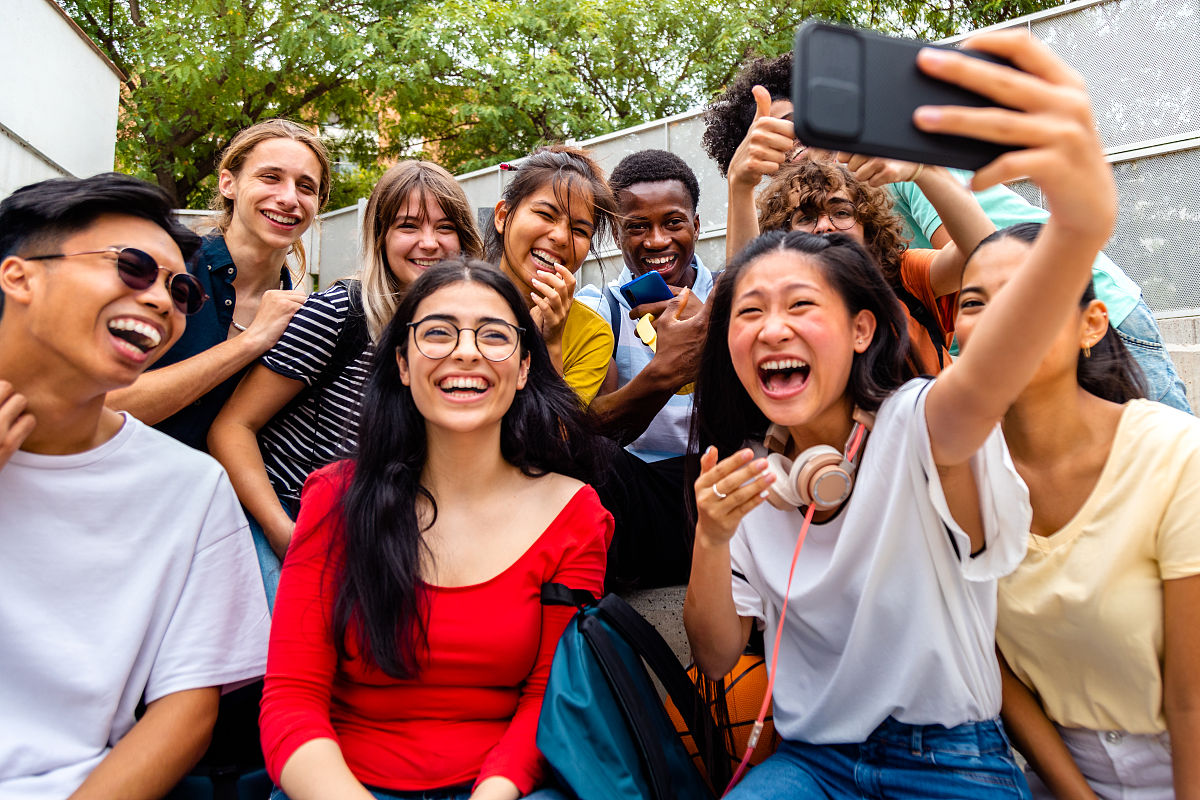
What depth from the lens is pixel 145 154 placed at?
14695mm

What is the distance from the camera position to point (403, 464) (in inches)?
100

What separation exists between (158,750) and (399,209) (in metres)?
2.14

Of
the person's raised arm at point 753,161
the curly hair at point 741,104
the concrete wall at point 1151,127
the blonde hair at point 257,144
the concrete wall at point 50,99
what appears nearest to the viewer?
the person's raised arm at point 753,161

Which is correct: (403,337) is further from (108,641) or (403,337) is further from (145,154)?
(145,154)

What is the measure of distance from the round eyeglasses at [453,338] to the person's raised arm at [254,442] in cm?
85

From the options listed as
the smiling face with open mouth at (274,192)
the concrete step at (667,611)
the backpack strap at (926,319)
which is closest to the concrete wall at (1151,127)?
the backpack strap at (926,319)

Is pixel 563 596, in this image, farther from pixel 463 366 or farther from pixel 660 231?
pixel 660 231

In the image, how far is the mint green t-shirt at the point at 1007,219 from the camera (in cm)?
275

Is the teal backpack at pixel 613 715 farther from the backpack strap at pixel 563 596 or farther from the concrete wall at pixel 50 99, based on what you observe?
the concrete wall at pixel 50 99

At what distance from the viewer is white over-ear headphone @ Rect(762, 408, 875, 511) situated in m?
2.07

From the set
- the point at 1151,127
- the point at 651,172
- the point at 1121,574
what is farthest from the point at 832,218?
the point at 1151,127

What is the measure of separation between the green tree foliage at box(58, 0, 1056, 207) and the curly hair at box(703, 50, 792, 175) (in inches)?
371

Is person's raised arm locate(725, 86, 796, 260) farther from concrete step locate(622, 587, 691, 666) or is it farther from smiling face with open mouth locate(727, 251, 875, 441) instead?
concrete step locate(622, 587, 691, 666)

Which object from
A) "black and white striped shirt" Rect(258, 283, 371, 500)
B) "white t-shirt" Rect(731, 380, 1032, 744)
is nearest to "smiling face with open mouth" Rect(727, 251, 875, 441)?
"white t-shirt" Rect(731, 380, 1032, 744)
